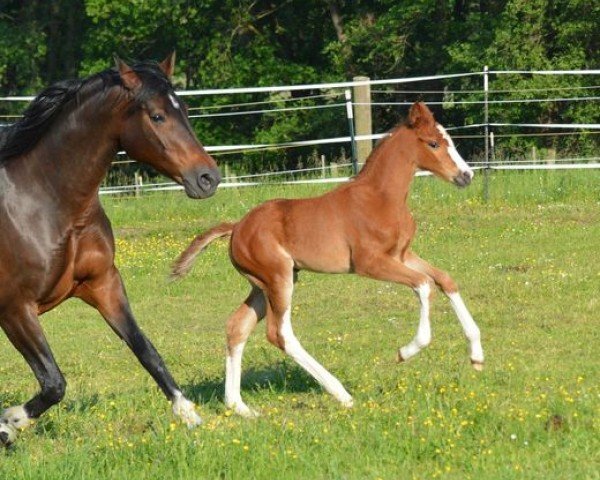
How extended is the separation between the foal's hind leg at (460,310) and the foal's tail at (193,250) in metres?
1.26

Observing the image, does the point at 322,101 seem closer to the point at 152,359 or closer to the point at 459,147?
the point at 459,147

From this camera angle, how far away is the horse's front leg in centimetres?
773

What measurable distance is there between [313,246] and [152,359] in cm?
159

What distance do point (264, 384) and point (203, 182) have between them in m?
2.31

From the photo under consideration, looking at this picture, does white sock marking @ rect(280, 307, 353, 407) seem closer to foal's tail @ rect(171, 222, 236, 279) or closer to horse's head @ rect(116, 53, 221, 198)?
foal's tail @ rect(171, 222, 236, 279)

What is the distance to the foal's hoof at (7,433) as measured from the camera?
762 centimetres

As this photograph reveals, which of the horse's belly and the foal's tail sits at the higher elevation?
the horse's belly

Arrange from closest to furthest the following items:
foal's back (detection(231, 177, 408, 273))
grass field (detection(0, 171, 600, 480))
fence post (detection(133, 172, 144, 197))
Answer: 1. grass field (detection(0, 171, 600, 480))
2. foal's back (detection(231, 177, 408, 273))
3. fence post (detection(133, 172, 144, 197))

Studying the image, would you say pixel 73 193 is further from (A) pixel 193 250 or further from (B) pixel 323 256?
(B) pixel 323 256

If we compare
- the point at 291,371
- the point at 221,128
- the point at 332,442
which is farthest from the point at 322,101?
the point at 332,442

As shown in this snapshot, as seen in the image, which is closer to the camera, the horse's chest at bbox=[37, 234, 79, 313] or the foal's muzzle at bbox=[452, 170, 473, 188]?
the horse's chest at bbox=[37, 234, 79, 313]

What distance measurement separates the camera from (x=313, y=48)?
37.3 m

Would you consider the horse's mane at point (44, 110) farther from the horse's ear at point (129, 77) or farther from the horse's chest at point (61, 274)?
the horse's chest at point (61, 274)

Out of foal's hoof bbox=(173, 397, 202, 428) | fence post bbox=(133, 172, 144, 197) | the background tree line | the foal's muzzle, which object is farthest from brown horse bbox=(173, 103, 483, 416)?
the background tree line
